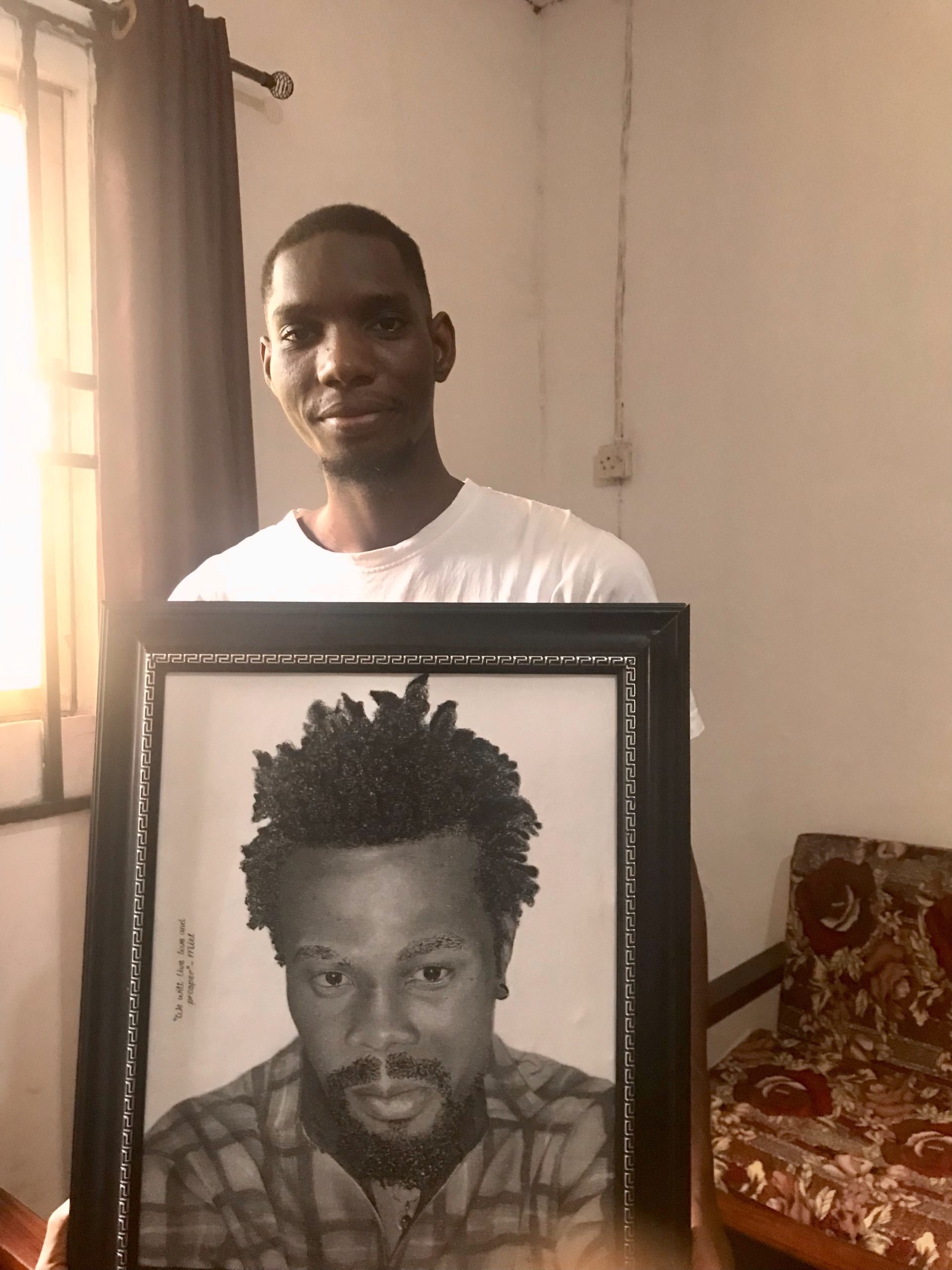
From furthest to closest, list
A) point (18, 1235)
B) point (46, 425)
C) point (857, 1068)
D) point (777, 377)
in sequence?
point (777, 377) → point (857, 1068) → point (46, 425) → point (18, 1235)

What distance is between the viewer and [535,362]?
2.59 meters

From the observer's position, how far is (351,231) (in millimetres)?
1013

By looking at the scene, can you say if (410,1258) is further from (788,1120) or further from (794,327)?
(794,327)

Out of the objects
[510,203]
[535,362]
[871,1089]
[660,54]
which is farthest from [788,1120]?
[660,54]

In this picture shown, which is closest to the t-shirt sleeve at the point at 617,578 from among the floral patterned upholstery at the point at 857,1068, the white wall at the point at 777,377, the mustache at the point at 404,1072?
the mustache at the point at 404,1072

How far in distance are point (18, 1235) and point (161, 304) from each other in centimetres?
141

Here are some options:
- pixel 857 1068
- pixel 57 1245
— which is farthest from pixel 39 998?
pixel 857 1068

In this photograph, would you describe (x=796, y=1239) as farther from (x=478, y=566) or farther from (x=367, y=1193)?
(x=478, y=566)

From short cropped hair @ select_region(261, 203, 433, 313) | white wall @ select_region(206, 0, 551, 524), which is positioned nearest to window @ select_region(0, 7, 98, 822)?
white wall @ select_region(206, 0, 551, 524)

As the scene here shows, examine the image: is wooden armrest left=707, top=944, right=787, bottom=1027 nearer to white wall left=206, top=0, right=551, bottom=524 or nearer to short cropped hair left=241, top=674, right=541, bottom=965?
short cropped hair left=241, top=674, right=541, bottom=965

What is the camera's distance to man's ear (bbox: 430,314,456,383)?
42.7 inches

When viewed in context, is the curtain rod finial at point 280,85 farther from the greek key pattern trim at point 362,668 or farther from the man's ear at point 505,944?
the man's ear at point 505,944

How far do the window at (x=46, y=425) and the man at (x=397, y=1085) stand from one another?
1.02 meters

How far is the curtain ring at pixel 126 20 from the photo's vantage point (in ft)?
4.91
